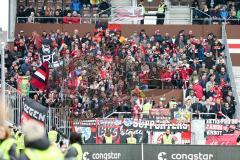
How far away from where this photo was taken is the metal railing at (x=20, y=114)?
1153 inches

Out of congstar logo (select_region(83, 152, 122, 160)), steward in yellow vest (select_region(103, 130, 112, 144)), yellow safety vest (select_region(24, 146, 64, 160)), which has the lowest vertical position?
steward in yellow vest (select_region(103, 130, 112, 144))

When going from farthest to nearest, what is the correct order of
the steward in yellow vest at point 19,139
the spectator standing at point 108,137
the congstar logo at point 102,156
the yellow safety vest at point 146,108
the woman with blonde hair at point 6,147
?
the yellow safety vest at point 146,108
the spectator standing at point 108,137
the congstar logo at point 102,156
the steward in yellow vest at point 19,139
the woman with blonde hair at point 6,147

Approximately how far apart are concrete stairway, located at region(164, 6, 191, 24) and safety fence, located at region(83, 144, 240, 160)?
16.6m

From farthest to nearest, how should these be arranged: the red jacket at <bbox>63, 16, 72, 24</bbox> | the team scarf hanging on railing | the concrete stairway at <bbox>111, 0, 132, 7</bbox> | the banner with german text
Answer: the concrete stairway at <bbox>111, 0, 132, 7</bbox>
the red jacket at <bbox>63, 16, 72, 24</bbox>
the banner with german text
the team scarf hanging on railing

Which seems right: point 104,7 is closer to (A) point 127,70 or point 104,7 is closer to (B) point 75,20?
(B) point 75,20

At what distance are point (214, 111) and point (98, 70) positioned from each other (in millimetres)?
4625

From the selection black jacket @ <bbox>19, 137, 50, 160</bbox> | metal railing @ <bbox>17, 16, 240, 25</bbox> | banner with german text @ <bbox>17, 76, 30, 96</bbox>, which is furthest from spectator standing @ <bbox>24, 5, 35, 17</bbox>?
black jacket @ <bbox>19, 137, 50, 160</bbox>

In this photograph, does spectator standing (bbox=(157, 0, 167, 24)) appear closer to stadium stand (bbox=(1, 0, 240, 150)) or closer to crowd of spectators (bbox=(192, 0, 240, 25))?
stadium stand (bbox=(1, 0, 240, 150))

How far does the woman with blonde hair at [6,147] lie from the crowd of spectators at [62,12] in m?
29.5

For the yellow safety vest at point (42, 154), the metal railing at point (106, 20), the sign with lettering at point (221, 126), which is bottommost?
the sign with lettering at point (221, 126)

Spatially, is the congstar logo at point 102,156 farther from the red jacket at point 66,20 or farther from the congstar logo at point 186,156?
the red jacket at point 66,20

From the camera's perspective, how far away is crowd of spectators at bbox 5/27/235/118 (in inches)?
1292

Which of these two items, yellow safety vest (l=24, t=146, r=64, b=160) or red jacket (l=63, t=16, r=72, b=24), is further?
red jacket (l=63, t=16, r=72, b=24)

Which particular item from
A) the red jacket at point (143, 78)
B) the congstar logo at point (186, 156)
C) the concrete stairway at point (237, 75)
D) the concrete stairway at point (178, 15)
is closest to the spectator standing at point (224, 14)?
the concrete stairway at point (178, 15)
